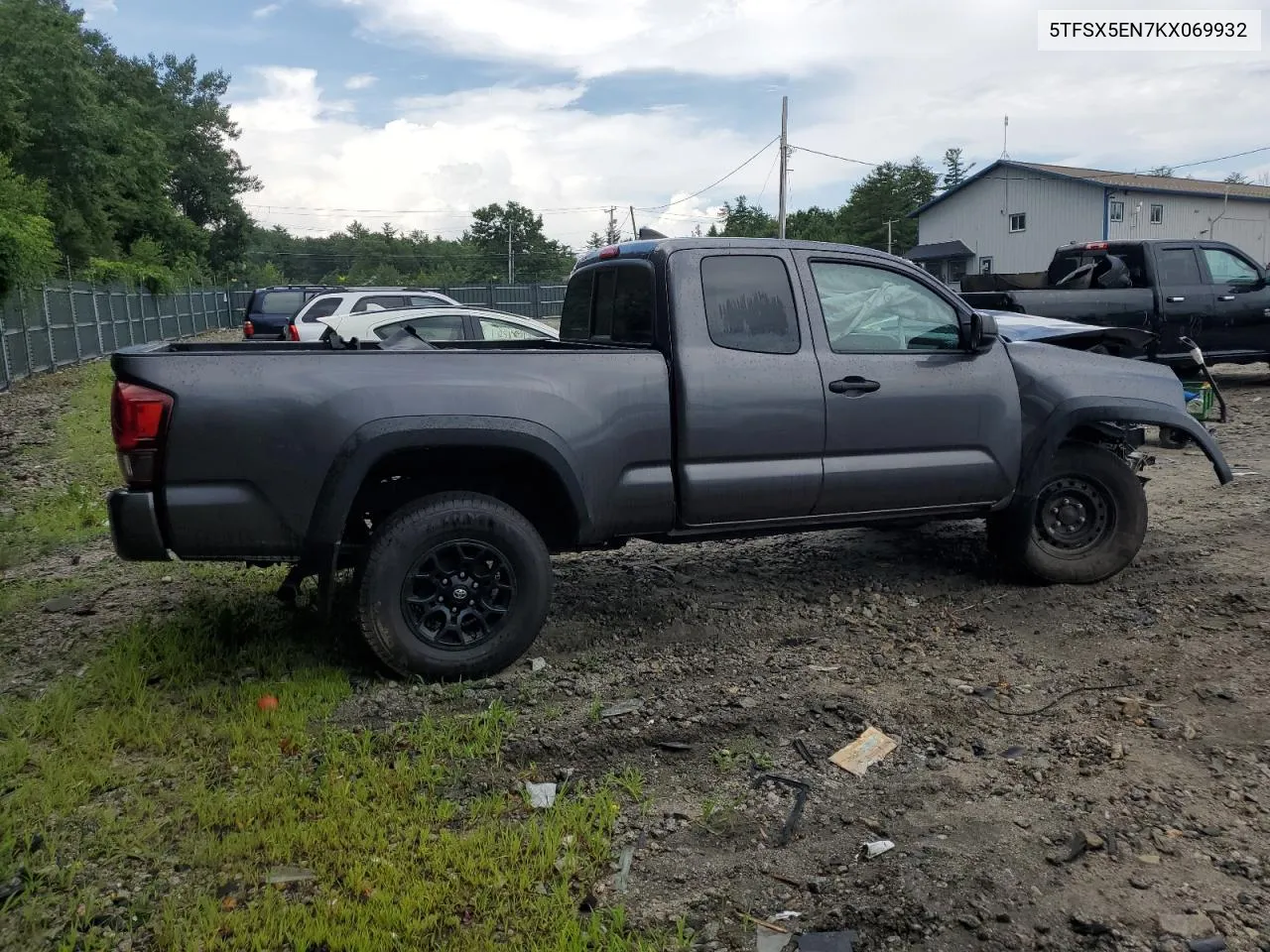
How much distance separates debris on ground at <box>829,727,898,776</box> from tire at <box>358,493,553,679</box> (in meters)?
1.44

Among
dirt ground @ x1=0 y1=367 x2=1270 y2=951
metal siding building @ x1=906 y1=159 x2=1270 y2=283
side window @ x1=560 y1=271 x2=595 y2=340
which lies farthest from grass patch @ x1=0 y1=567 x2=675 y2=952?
metal siding building @ x1=906 y1=159 x2=1270 y2=283

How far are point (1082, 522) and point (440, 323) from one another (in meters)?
7.76

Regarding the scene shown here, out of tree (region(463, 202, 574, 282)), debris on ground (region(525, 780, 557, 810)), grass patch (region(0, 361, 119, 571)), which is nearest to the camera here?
debris on ground (region(525, 780, 557, 810))

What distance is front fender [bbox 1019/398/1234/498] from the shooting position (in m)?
5.51

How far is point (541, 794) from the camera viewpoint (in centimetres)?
355

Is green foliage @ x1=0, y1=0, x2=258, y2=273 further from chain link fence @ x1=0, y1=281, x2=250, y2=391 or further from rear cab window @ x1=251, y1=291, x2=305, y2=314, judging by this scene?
rear cab window @ x1=251, y1=291, x2=305, y2=314

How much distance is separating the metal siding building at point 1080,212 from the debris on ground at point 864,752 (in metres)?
39.1

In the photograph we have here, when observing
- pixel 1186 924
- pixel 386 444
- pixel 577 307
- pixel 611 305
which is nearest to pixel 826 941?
pixel 1186 924

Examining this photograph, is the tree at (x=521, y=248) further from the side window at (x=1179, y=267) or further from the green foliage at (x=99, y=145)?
the side window at (x=1179, y=267)

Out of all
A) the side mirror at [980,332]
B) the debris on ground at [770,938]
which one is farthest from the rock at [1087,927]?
the side mirror at [980,332]

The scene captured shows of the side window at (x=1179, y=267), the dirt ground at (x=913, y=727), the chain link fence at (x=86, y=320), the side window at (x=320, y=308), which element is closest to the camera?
the dirt ground at (x=913, y=727)

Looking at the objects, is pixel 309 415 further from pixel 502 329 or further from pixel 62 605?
pixel 502 329

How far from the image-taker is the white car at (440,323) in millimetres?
11516

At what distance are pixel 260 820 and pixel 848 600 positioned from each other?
3346mm
